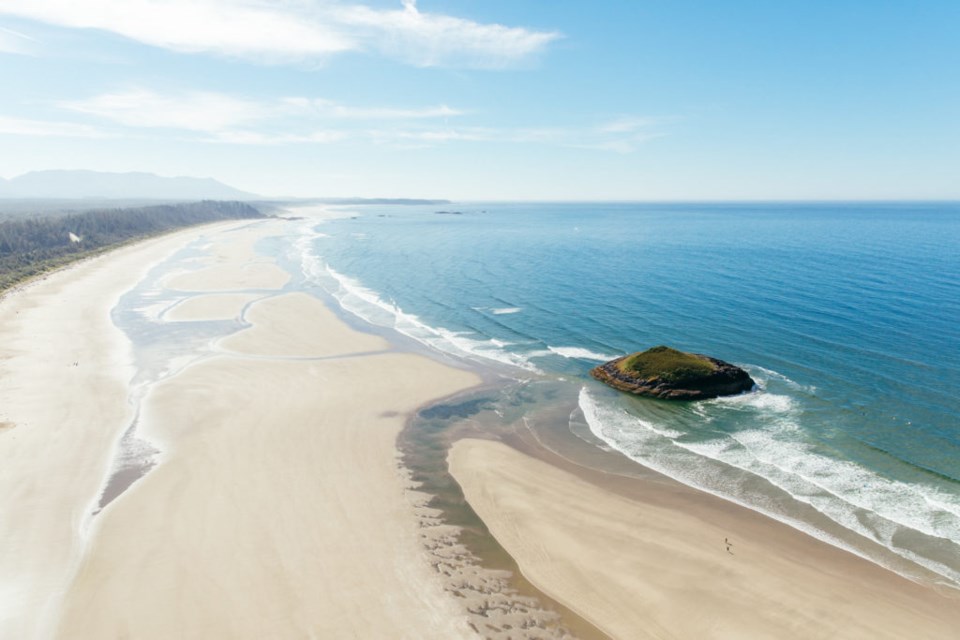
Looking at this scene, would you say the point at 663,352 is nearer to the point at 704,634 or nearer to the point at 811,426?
the point at 811,426

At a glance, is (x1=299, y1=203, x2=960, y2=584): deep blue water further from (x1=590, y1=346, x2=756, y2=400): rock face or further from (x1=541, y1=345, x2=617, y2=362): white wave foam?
(x1=590, y1=346, x2=756, y2=400): rock face

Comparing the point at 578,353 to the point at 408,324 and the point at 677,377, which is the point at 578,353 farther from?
the point at 408,324

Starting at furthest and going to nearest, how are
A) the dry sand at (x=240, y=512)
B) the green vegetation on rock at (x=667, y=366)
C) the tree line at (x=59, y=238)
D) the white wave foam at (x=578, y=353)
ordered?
the tree line at (x=59, y=238), the white wave foam at (x=578, y=353), the green vegetation on rock at (x=667, y=366), the dry sand at (x=240, y=512)

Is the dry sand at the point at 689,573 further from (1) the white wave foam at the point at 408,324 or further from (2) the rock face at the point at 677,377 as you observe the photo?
(1) the white wave foam at the point at 408,324

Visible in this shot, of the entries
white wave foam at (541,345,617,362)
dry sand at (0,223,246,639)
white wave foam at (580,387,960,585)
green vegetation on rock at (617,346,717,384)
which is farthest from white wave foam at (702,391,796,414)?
dry sand at (0,223,246,639)

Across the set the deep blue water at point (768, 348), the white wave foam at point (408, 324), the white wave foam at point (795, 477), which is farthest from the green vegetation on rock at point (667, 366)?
the white wave foam at point (408, 324)

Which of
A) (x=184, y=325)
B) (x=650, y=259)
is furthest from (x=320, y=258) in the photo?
(x=650, y=259)
